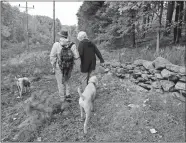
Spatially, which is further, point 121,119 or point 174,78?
point 174,78

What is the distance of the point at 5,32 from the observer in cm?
2125

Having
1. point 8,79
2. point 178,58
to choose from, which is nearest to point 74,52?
point 178,58

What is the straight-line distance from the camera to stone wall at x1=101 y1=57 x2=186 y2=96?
191 inches

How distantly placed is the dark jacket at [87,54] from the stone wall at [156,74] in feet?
6.41

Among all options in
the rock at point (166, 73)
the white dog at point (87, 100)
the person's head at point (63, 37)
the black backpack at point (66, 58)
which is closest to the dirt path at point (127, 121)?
the white dog at point (87, 100)

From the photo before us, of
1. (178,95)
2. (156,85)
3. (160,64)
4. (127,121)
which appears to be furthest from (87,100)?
(160,64)

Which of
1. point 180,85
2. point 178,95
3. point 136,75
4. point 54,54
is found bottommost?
point 178,95

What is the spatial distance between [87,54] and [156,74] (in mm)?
2368

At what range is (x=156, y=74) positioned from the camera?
5.39 metres

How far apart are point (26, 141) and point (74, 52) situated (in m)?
2.63

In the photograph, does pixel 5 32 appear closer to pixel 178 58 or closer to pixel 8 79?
pixel 8 79

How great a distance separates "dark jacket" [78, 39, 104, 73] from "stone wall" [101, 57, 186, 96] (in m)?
1.95

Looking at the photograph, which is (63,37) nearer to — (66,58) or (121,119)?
(66,58)

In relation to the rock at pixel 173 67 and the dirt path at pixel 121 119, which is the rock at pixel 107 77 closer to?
the dirt path at pixel 121 119
